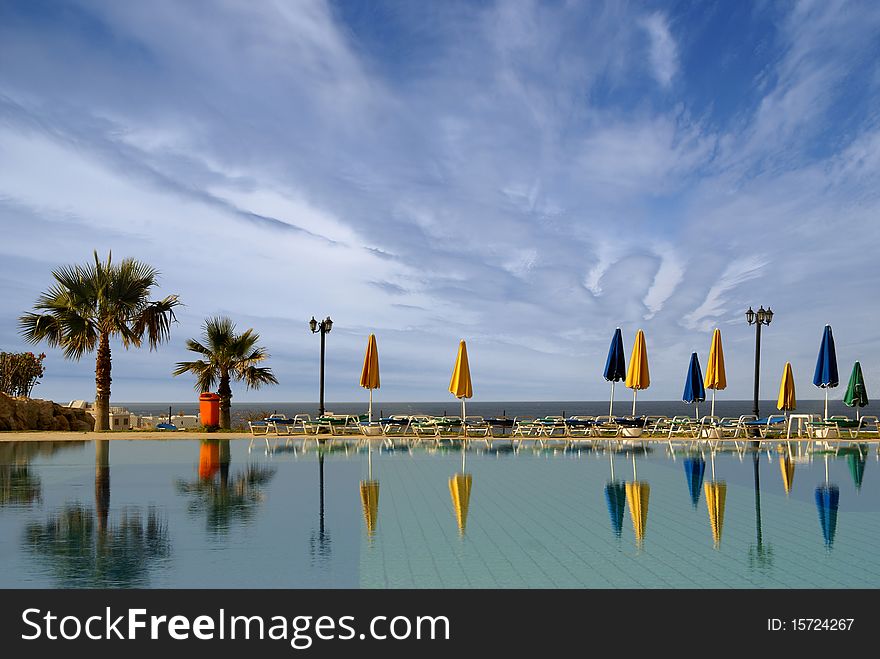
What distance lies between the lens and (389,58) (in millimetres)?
19766

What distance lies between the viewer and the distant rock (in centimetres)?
2175

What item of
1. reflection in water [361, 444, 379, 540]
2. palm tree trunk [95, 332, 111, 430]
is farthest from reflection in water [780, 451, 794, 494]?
palm tree trunk [95, 332, 111, 430]

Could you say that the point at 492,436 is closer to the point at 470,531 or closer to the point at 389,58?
the point at 389,58

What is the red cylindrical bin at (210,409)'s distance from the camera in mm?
22859

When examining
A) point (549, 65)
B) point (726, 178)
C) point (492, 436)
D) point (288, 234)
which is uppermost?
point (549, 65)

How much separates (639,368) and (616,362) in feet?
2.24

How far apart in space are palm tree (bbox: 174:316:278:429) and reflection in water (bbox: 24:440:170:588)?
14.5 m

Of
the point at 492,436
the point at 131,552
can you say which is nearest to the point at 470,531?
the point at 131,552

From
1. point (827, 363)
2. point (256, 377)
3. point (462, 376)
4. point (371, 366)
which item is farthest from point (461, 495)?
point (827, 363)

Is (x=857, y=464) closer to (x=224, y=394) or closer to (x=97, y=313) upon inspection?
(x=224, y=394)

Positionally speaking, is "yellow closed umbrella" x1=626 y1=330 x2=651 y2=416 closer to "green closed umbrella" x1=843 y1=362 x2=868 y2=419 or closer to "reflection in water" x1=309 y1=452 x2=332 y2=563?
"green closed umbrella" x1=843 y1=362 x2=868 y2=419

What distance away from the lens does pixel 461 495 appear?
9695 mm

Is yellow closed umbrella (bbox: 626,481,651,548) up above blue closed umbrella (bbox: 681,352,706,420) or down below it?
below
